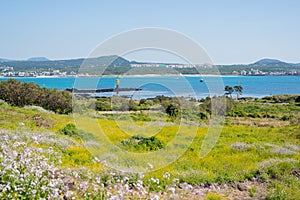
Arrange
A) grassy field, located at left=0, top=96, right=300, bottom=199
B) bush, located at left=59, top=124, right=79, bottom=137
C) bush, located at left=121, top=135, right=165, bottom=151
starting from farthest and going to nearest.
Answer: bush, located at left=59, top=124, right=79, bottom=137
bush, located at left=121, top=135, right=165, bottom=151
grassy field, located at left=0, top=96, right=300, bottom=199

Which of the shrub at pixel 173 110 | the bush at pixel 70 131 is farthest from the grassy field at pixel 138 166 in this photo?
the shrub at pixel 173 110

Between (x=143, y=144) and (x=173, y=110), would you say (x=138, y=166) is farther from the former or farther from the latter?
(x=173, y=110)

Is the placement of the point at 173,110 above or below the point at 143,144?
below

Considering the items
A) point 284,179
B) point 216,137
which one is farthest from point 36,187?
point 216,137

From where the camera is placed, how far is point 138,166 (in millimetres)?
9766

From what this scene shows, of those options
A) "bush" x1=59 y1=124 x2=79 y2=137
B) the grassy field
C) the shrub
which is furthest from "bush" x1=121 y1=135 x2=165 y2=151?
the shrub

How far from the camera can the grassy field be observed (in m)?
6.06

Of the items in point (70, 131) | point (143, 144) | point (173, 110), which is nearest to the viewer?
point (143, 144)

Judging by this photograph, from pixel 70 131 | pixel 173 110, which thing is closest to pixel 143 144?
pixel 70 131

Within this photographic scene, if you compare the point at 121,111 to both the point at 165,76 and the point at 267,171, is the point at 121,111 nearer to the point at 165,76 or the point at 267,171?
the point at 165,76

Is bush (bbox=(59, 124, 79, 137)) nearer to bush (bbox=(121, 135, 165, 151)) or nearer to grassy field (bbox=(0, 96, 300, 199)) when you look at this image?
grassy field (bbox=(0, 96, 300, 199))

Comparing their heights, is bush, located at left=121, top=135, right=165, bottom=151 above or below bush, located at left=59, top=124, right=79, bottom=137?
below

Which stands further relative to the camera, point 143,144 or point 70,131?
point 70,131

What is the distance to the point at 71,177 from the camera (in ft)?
24.7
